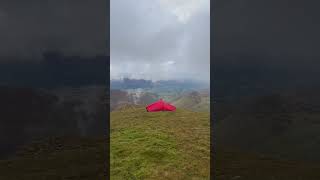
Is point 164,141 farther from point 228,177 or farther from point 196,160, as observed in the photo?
point 228,177

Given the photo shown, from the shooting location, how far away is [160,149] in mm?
25156

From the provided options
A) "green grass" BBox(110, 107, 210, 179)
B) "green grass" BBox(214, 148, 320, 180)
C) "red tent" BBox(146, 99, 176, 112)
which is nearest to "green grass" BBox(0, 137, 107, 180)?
"green grass" BBox(110, 107, 210, 179)

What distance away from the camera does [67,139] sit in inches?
1176

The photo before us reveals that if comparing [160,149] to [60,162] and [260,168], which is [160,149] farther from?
[260,168]

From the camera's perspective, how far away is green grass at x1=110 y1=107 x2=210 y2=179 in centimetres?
2034

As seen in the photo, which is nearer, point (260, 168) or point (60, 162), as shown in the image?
point (260, 168)

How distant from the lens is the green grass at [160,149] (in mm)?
20344

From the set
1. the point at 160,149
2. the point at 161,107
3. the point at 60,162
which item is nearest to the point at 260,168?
the point at 160,149

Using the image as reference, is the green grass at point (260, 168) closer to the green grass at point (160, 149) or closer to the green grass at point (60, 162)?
the green grass at point (160, 149)

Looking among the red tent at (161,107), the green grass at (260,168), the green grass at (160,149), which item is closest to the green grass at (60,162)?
the green grass at (160,149)

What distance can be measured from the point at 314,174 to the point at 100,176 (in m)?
13.0

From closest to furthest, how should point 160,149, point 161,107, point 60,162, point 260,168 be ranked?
point 260,168
point 60,162
point 160,149
point 161,107

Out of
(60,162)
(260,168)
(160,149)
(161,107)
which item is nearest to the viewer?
(260,168)

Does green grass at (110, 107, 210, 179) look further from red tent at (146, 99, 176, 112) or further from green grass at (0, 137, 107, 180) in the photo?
red tent at (146, 99, 176, 112)
